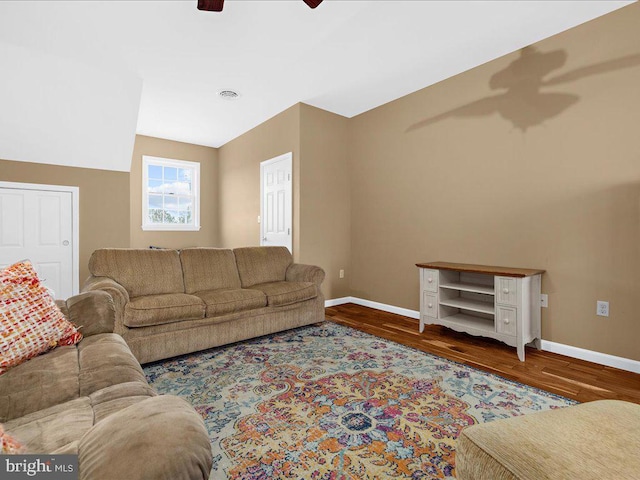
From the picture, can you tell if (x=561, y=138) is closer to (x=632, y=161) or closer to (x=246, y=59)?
(x=632, y=161)

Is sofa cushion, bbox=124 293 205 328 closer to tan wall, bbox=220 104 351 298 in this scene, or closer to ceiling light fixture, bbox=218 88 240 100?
tan wall, bbox=220 104 351 298

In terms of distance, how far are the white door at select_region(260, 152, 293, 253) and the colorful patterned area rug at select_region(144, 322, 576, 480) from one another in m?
1.98

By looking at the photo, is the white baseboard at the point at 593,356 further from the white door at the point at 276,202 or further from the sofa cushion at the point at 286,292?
the white door at the point at 276,202

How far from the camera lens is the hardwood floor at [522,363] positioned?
6.83ft

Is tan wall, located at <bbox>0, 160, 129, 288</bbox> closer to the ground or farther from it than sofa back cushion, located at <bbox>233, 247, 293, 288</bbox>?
farther from it

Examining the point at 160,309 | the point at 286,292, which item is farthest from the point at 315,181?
the point at 160,309

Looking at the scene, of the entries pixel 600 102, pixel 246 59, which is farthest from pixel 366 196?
pixel 600 102

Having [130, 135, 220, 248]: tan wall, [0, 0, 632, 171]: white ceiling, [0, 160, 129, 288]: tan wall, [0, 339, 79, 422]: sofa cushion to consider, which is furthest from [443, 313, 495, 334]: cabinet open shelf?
[130, 135, 220, 248]: tan wall

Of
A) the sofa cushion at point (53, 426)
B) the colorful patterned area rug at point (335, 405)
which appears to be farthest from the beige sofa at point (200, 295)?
the sofa cushion at point (53, 426)

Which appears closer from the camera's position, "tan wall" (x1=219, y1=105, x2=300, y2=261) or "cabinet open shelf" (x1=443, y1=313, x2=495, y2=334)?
"cabinet open shelf" (x1=443, y1=313, x2=495, y2=334)

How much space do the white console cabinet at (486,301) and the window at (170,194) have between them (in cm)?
476

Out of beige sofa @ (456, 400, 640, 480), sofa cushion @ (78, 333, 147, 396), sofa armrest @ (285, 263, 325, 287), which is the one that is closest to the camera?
beige sofa @ (456, 400, 640, 480)

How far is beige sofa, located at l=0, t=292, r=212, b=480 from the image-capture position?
1.95ft

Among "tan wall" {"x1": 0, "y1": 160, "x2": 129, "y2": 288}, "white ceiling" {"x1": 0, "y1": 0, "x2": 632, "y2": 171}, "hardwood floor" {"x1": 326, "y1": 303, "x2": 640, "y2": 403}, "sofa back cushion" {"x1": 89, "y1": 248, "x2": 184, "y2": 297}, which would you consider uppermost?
"white ceiling" {"x1": 0, "y1": 0, "x2": 632, "y2": 171}
